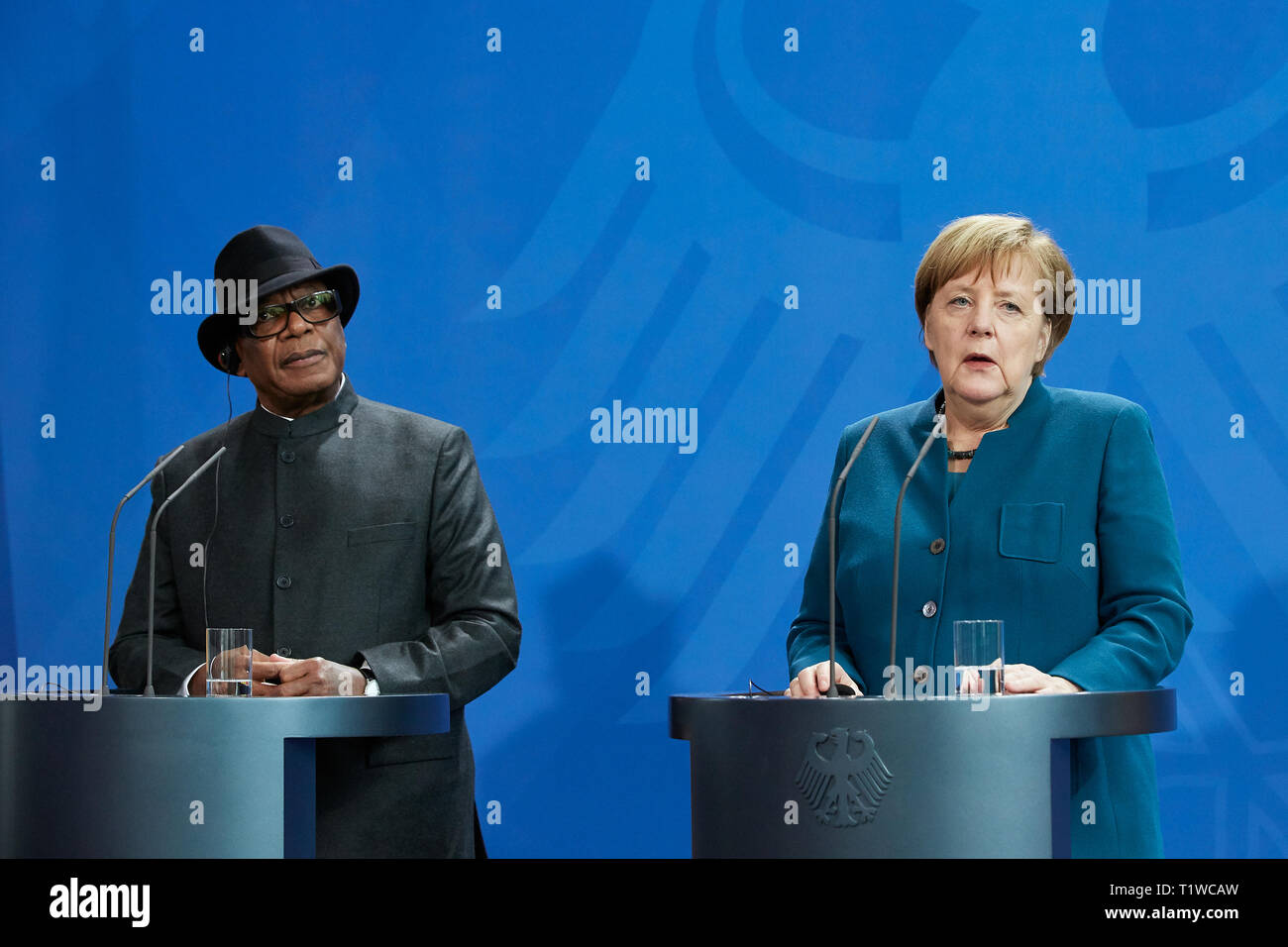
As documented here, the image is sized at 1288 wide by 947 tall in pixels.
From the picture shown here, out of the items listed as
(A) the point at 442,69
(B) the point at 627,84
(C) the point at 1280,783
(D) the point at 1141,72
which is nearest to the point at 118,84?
(A) the point at 442,69

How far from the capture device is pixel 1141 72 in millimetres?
3908

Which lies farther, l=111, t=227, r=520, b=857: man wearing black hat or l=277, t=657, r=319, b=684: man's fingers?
l=111, t=227, r=520, b=857: man wearing black hat

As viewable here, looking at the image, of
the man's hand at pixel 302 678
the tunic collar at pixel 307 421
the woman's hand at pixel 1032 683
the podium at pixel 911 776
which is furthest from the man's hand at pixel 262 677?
the woman's hand at pixel 1032 683

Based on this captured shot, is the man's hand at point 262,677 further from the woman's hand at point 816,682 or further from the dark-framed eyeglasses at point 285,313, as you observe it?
Result: the woman's hand at point 816,682

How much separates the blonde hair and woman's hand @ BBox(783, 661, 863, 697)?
690 mm

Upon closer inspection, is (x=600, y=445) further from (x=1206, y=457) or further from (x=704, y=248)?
(x=1206, y=457)

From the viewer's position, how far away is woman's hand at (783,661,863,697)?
224 cm

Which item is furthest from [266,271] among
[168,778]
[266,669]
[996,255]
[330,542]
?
[996,255]

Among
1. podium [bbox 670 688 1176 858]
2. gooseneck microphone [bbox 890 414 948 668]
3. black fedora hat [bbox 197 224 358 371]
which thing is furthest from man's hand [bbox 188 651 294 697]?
gooseneck microphone [bbox 890 414 948 668]

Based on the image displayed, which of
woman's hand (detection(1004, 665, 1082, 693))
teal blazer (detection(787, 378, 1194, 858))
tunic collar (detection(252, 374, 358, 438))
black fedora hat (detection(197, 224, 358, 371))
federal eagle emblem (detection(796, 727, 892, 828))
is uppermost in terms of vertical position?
black fedora hat (detection(197, 224, 358, 371))

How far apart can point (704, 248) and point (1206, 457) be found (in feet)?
4.62

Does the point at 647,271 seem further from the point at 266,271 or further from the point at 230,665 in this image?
the point at 230,665

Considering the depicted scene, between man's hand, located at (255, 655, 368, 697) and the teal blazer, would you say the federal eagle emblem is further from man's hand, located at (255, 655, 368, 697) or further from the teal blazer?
man's hand, located at (255, 655, 368, 697)
